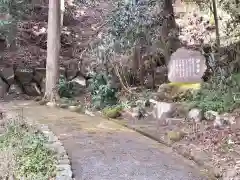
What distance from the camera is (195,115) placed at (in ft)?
25.3

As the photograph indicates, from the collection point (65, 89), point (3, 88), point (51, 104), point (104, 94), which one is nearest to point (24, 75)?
point (3, 88)

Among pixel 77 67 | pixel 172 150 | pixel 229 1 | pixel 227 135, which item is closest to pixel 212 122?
pixel 227 135

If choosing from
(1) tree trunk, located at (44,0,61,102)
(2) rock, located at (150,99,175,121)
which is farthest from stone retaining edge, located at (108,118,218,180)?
(1) tree trunk, located at (44,0,61,102)

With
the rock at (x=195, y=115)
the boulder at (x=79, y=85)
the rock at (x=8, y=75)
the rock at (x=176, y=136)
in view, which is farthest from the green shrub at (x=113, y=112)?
the rock at (x=8, y=75)

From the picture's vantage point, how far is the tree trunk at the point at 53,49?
39.5ft

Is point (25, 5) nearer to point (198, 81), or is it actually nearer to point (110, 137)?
point (198, 81)

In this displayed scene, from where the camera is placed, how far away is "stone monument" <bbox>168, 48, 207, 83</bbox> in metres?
9.27

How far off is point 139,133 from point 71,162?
2404 mm

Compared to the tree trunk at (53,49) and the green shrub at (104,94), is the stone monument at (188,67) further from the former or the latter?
the tree trunk at (53,49)

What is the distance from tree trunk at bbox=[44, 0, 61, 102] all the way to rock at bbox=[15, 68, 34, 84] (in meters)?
2.00

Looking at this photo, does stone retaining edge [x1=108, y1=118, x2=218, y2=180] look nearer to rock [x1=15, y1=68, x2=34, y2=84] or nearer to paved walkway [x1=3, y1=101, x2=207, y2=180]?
paved walkway [x1=3, y1=101, x2=207, y2=180]

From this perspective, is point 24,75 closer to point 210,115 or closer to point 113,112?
point 113,112

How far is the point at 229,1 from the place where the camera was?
36.8 ft

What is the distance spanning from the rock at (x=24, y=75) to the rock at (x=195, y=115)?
7.75 m
